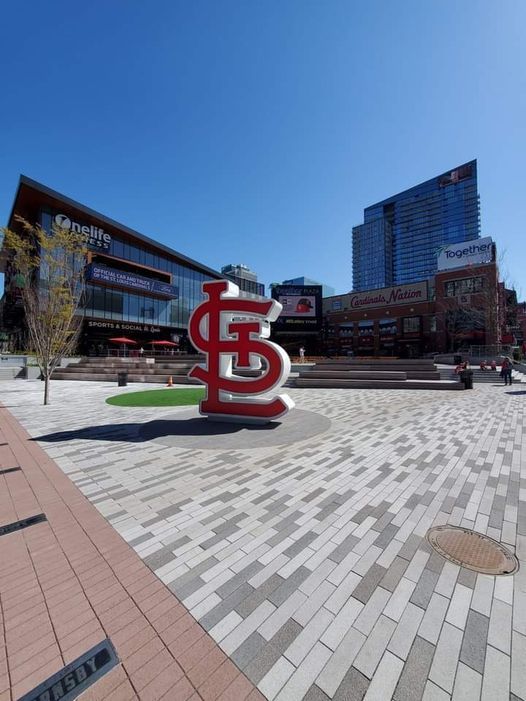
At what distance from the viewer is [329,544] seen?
371 centimetres

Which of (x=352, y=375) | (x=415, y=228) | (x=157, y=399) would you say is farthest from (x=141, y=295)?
(x=415, y=228)

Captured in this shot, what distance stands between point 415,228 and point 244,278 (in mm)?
92999

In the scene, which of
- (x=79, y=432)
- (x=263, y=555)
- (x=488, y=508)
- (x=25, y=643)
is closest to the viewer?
(x=25, y=643)

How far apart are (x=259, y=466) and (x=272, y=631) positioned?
3.85m

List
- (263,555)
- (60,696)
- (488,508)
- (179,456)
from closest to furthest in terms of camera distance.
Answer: (60,696)
(263,555)
(488,508)
(179,456)

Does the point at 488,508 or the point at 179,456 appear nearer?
the point at 488,508

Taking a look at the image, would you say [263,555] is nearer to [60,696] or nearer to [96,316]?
[60,696]

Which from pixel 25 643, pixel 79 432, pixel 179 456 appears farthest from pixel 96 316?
pixel 25 643

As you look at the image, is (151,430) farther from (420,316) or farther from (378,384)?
(420,316)

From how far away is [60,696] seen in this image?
1.94 metres

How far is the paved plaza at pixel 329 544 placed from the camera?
2.22 metres

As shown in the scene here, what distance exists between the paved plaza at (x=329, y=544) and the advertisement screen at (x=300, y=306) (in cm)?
5371

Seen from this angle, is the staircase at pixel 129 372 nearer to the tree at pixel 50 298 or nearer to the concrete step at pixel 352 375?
the concrete step at pixel 352 375

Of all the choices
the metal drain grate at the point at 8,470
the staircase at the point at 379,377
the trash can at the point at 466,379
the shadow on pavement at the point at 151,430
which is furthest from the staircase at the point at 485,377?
the metal drain grate at the point at 8,470
